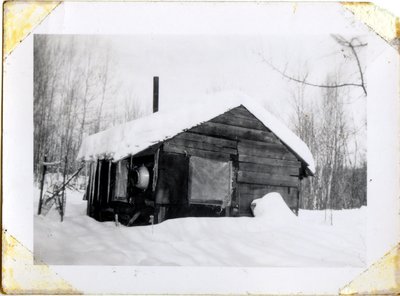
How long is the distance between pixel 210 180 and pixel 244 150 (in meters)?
0.31

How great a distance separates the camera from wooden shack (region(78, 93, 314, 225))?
8.68ft

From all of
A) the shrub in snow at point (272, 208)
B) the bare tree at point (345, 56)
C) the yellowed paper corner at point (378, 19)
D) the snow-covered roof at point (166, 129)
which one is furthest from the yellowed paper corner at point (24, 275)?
the yellowed paper corner at point (378, 19)

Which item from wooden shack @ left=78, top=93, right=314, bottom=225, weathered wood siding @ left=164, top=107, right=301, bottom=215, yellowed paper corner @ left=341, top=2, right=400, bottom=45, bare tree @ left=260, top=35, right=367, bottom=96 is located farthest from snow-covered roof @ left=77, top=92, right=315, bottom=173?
yellowed paper corner @ left=341, top=2, right=400, bottom=45

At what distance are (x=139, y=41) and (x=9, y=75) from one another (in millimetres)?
759

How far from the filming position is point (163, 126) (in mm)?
2742

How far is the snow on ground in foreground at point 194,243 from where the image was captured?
2496mm

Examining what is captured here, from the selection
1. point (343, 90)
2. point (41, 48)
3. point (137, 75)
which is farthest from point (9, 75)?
point (343, 90)

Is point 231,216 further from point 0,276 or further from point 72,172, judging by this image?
point 0,276

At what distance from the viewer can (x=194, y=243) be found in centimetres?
254

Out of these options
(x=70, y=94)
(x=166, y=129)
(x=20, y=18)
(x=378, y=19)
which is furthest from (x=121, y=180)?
(x=378, y=19)

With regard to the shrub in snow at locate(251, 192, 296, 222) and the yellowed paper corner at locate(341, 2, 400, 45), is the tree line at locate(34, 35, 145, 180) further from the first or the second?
the yellowed paper corner at locate(341, 2, 400, 45)

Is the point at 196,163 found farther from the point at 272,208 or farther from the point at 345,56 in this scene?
the point at 345,56

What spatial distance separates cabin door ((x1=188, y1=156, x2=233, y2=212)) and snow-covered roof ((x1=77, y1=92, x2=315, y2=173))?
0.31 metres

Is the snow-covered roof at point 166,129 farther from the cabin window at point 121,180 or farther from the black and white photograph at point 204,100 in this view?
the cabin window at point 121,180
